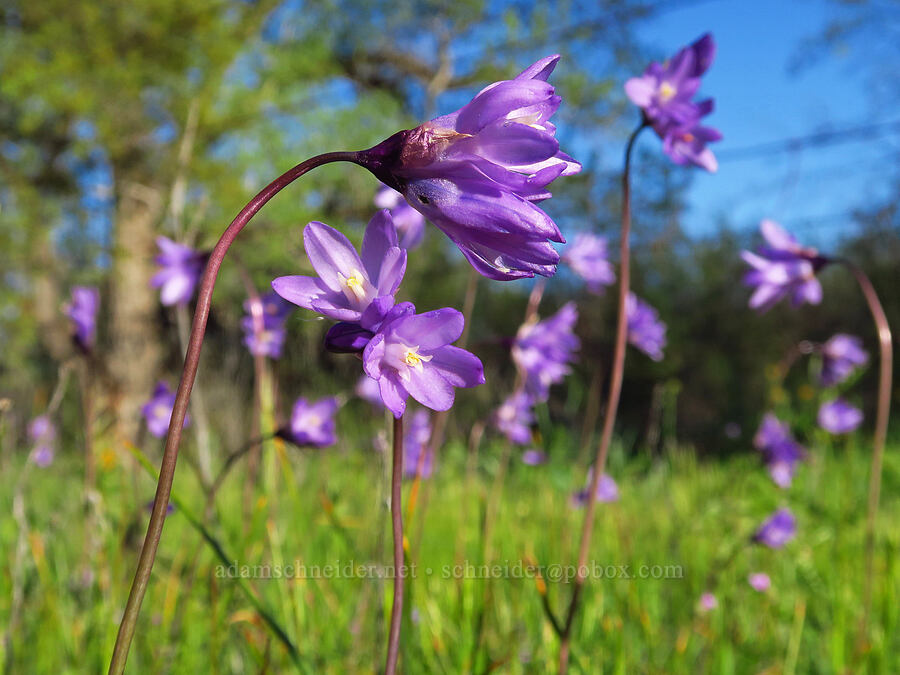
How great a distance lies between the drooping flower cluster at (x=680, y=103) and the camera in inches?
44.1

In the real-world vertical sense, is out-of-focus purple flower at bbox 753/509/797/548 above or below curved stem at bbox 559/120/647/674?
below

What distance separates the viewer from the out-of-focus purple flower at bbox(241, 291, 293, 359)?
169cm

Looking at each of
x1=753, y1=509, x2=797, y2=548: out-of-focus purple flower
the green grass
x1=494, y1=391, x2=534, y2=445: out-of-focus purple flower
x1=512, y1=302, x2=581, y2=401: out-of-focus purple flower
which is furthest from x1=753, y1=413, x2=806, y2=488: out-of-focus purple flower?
x1=512, y1=302, x2=581, y2=401: out-of-focus purple flower

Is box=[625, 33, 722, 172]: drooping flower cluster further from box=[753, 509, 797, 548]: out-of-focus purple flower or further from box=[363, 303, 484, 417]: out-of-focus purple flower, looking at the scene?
box=[753, 509, 797, 548]: out-of-focus purple flower

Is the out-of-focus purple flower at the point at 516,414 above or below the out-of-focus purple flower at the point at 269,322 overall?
below

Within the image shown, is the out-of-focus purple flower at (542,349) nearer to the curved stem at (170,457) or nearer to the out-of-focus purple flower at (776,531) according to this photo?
the out-of-focus purple flower at (776,531)

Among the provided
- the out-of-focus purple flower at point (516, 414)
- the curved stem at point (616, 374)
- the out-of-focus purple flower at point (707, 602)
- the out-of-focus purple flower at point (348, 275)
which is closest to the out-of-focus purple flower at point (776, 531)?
the out-of-focus purple flower at point (707, 602)

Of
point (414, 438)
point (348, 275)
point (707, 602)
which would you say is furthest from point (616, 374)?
point (414, 438)

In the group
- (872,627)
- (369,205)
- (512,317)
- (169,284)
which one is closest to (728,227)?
(512,317)

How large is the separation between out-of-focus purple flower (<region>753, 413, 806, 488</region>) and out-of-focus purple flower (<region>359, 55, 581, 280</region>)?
232 centimetres

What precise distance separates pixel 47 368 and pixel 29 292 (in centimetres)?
210

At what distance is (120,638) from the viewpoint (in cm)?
49

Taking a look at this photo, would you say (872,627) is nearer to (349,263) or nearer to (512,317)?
(349,263)

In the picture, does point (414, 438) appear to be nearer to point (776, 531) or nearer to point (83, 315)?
point (776, 531)
